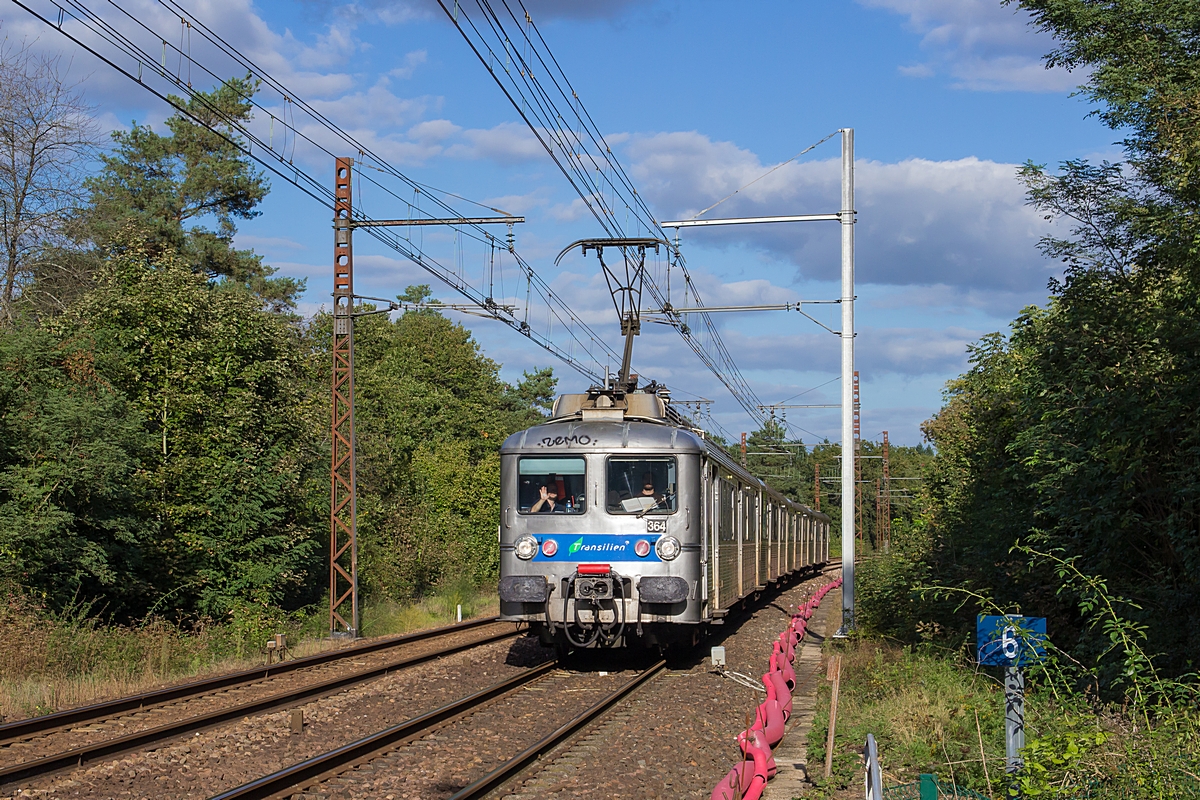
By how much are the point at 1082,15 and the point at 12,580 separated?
14654 millimetres

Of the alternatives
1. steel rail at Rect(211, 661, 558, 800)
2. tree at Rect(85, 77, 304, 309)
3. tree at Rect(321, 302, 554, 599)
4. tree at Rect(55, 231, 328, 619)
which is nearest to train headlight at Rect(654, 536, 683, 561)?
steel rail at Rect(211, 661, 558, 800)

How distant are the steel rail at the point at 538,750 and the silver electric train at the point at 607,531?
1005 millimetres

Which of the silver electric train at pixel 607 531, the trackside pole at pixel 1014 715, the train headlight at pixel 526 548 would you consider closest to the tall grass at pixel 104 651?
the train headlight at pixel 526 548

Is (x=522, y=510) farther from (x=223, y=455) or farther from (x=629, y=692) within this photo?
(x=223, y=455)

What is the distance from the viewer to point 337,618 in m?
19.2

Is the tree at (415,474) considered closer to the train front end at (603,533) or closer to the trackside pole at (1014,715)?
the train front end at (603,533)

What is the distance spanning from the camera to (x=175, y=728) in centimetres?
936

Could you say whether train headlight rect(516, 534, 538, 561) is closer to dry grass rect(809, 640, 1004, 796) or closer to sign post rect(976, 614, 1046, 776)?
dry grass rect(809, 640, 1004, 796)

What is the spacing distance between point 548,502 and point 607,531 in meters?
0.83

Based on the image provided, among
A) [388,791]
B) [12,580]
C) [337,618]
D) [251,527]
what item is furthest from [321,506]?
[388,791]

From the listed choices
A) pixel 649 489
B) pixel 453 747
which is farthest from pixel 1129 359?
pixel 453 747

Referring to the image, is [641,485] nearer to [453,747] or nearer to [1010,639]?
[453,747]

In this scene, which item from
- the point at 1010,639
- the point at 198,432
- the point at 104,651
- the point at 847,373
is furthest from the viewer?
the point at 198,432

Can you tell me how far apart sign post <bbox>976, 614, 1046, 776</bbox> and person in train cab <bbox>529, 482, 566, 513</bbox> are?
715 cm
